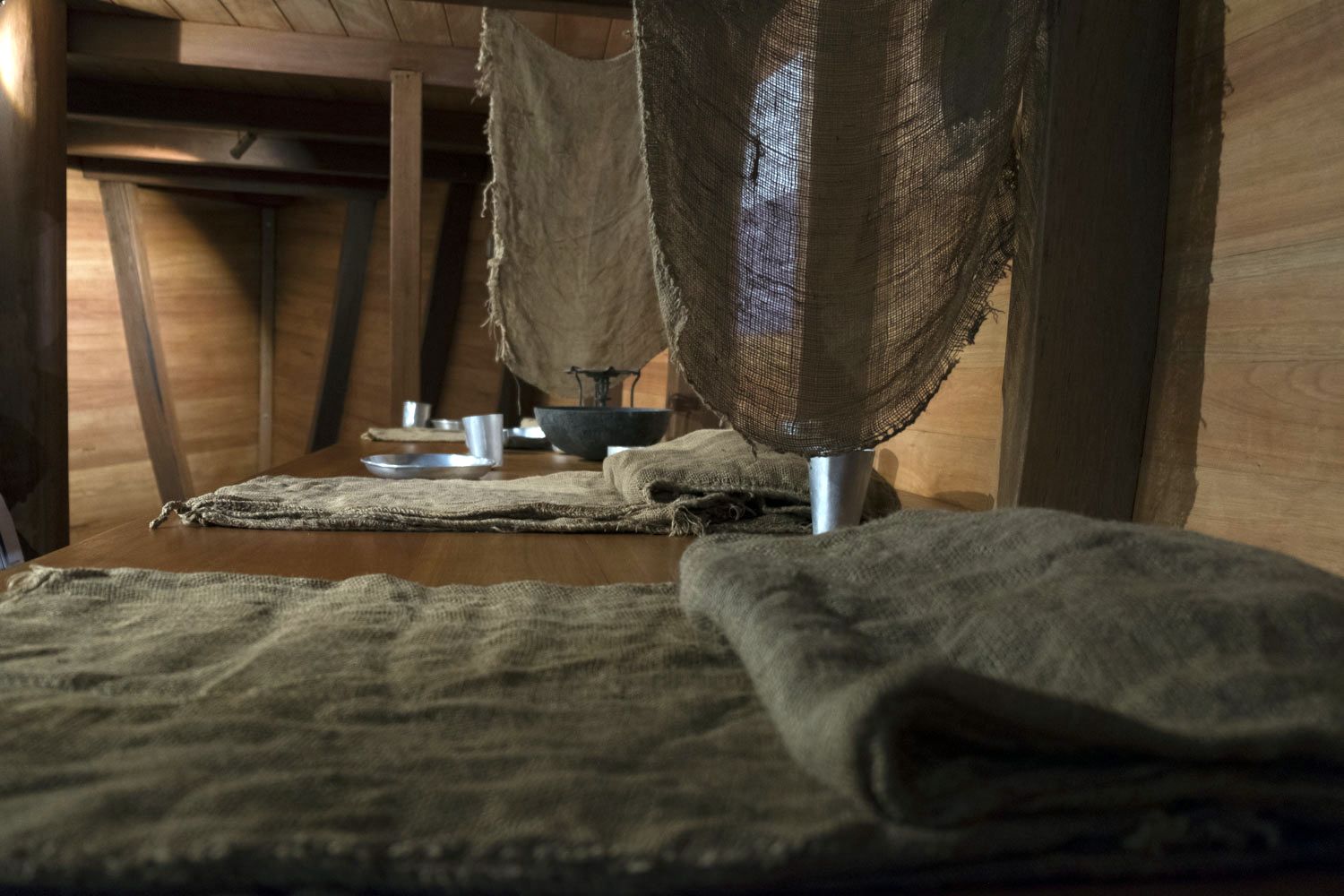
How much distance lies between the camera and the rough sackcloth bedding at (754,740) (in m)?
0.31

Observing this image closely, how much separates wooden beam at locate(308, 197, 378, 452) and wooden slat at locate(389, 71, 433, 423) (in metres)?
2.14

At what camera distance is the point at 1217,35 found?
0.88 meters

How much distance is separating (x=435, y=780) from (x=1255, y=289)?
765 mm

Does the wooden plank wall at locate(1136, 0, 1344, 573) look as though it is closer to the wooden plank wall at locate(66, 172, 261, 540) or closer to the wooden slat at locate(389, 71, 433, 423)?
the wooden slat at locate(389, 71, 433, 423)

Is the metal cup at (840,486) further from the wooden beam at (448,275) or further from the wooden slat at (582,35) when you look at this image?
the wooden beam at (448,275)

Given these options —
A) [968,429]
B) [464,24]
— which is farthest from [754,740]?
[464,24]

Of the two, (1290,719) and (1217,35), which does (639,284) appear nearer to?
(1217,35)

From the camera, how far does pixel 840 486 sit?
35.3 inches

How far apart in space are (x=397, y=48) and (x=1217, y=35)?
2.63 meters

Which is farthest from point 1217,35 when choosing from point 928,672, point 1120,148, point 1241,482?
point 928,672

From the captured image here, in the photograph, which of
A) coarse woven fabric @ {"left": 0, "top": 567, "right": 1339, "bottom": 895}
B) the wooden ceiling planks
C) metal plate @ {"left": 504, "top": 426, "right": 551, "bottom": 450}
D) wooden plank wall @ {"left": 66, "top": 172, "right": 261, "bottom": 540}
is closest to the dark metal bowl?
metal plate @ {"left": 504, "top": 426, "right": 551, "bottom": 450}

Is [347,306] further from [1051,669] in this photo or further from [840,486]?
[1051,669]

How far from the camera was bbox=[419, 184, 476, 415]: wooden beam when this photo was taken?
4.89m

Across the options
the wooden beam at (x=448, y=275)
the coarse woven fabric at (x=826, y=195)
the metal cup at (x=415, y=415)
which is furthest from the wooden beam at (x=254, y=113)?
the coarse woven fabric at (x=826, y=195)
